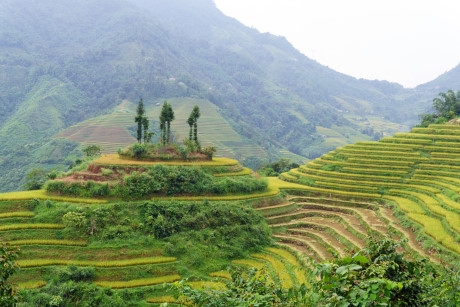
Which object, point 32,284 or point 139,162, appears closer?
point 32,284

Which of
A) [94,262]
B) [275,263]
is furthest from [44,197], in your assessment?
[275,263]

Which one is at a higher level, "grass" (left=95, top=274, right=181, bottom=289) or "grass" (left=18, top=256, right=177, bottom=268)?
"grass" (left=18, top=256, right=177, bottom=268)

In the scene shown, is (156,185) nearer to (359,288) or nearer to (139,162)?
(139,162)

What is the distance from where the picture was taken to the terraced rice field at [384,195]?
2447cm

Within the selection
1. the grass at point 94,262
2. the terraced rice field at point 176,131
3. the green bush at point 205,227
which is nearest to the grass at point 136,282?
the grass at point 94,262

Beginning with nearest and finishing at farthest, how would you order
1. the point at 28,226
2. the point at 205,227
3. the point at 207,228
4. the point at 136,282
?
the point at 136,282
the point at 28,226
the point at 207,228
the point at 205,227

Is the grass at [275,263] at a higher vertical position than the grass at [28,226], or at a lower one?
lower

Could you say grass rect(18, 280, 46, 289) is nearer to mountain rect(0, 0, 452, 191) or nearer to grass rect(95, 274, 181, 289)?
grass rect(95, 274, 181, 289)

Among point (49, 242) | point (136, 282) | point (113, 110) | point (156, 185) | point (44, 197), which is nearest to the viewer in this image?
point (136, 282)

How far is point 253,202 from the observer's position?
30578mm

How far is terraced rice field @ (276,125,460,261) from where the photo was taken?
963 inches

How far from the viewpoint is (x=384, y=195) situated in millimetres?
33344

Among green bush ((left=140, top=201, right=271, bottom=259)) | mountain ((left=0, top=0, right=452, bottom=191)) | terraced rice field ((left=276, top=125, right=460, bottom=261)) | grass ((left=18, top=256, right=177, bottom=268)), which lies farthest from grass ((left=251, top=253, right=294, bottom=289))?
mountain ((left=0, top=0, right=452, bottom=191))

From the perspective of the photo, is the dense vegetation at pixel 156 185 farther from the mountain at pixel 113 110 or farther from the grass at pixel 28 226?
the mountain at pixel 113 110
